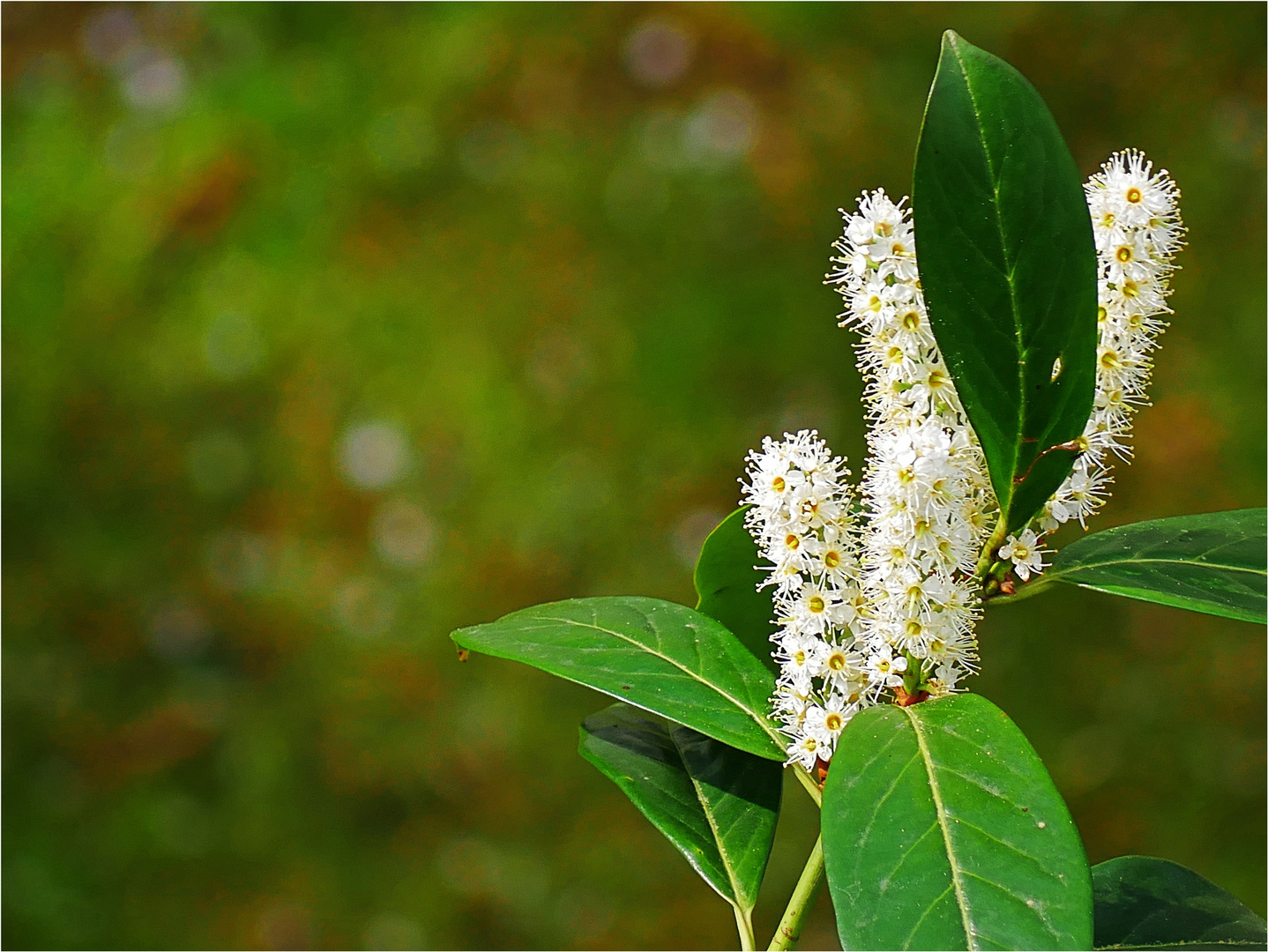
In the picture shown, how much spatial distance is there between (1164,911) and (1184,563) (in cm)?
20

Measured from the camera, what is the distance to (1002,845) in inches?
16.7

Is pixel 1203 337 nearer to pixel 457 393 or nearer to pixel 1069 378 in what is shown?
pixel 457 393

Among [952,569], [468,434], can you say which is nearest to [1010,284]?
[952,569]

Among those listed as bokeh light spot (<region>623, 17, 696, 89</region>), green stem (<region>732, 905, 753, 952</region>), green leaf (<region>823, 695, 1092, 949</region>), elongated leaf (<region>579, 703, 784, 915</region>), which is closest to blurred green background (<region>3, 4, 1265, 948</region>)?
bokeh light spot (<region>623, 17, 696, 89</region>)

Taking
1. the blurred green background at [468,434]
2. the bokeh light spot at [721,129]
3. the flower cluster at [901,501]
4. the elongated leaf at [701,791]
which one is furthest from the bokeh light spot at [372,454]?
the flower cluster at [901,501]

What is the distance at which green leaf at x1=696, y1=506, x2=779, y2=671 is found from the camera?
62cm

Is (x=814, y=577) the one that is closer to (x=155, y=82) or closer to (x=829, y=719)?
(x=829, y=719)

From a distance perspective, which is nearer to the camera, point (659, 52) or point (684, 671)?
point (684, 671)

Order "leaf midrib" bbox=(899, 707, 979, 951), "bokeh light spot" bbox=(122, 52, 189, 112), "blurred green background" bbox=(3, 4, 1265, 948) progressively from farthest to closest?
"bokeh light spot" bbox=(122, 52, 189, 112) → "blurred green background" bbox=(3, 4, 1265, 948) → "leaf midrib" bbox=(899, 707, 979, 951)

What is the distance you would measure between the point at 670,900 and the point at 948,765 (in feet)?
4.77

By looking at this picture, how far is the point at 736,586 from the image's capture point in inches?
25.1

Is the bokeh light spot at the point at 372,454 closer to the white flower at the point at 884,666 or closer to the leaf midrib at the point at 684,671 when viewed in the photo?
the leaf midrib at the point at 684,671

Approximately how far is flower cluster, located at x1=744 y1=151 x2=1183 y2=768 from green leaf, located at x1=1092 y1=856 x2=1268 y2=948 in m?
0.17

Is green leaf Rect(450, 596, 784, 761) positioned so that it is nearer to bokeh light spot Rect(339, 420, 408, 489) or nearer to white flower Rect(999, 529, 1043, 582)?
white flower Rect(999, 529, 1043, 582)
